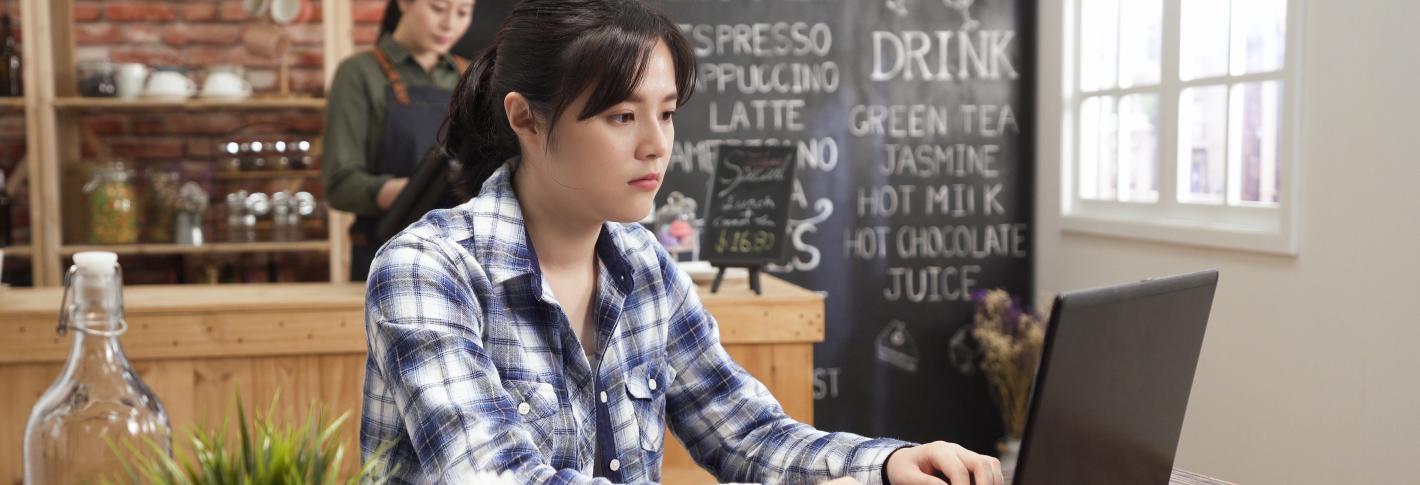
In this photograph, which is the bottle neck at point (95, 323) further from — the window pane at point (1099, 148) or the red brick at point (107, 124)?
the red brick at point (107, 124)

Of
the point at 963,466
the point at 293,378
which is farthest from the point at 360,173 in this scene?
the point at 963,466

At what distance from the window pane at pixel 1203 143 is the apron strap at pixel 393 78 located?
2.13 m

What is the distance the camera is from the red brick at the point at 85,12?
4414mm

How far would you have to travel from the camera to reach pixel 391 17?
3.33 metres

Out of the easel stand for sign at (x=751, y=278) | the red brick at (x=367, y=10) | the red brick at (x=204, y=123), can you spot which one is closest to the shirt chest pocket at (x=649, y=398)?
the easel stand for sign at (x=751, y=278)

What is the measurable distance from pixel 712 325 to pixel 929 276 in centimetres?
290

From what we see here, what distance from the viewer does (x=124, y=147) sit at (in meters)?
4.43

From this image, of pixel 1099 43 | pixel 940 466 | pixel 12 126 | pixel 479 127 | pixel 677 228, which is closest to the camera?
pixel 940 466

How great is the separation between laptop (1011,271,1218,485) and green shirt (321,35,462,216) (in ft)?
7.82

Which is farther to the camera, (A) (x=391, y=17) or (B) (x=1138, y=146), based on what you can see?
(B) (x=1138, y=146)

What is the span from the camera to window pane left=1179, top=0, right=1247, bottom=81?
3309mm

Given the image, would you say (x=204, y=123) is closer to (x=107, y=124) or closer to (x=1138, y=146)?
(x=107, y=124)

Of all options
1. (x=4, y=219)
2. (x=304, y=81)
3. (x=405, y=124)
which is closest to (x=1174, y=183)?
(x=405, y=124)

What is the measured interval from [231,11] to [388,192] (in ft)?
6.08
